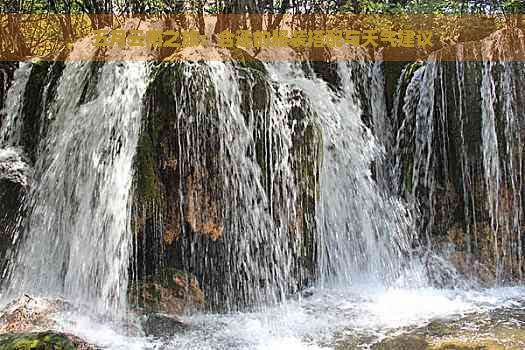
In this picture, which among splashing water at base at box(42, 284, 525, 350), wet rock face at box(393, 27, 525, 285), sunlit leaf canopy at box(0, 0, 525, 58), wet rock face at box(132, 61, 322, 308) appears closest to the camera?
splashing water at base at box(42, 284, 525, 350)

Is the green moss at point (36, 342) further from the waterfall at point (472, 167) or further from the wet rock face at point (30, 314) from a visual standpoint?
the waterfall at point (472, 167)

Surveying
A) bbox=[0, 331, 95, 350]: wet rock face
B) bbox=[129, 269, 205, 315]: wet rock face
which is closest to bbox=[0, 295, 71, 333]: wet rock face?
bbox=[129, 269, 205, 315]: wet rock face

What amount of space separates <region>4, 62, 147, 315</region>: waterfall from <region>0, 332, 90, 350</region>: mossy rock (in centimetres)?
163

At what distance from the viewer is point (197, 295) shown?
5.86m

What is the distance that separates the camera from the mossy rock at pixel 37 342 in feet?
12.2

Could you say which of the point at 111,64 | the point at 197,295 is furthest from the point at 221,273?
the point at 111,64

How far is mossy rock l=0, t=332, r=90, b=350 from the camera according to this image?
12.2 feet

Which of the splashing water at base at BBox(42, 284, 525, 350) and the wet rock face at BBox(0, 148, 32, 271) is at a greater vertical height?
the wet rock face at BBox(0, 148, 32, 271)

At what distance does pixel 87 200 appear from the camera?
20.2ft

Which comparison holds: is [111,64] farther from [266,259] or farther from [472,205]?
[472,205]

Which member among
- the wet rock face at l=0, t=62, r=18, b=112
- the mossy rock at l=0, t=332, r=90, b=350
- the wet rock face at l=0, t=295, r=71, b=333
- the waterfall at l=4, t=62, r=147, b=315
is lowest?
the wet rock face at l=0, t=295, r=71, b=333

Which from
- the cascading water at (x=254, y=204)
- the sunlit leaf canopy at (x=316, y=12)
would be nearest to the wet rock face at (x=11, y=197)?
the cascading water at (x=254, y=204)

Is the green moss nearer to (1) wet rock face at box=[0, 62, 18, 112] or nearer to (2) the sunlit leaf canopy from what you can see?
(1) wet rock face at box=[0, 62, 18, 112]

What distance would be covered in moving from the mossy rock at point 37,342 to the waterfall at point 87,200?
5.36ft
